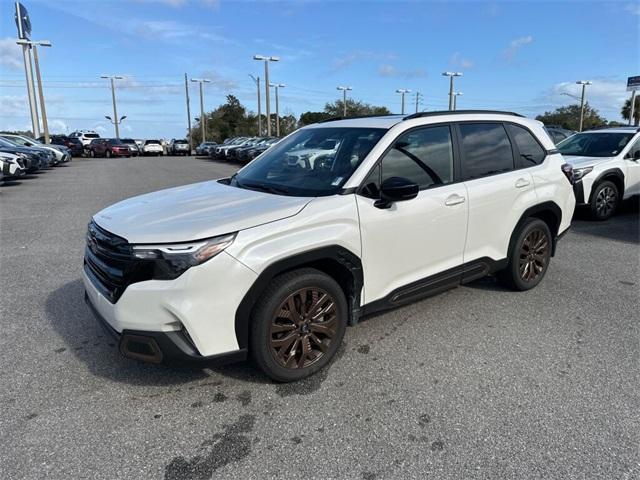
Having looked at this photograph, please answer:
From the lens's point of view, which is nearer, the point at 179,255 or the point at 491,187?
the point at 179,255

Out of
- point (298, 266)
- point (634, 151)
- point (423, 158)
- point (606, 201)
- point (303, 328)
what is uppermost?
point (423, 158)

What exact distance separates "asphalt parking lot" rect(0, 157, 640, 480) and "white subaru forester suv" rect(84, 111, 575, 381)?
0.37 m

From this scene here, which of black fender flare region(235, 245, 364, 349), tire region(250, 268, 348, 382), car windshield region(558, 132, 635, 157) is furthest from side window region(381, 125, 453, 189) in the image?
car windshield region(558, 132, 635, 157)

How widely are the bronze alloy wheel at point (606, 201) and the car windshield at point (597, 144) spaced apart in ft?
2.34

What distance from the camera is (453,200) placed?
3840mm

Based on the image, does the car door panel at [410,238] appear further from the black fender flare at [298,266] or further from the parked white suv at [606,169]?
the parked white suv at [606,169]

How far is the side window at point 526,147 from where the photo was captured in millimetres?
4621

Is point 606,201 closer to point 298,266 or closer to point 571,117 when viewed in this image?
point 298,266

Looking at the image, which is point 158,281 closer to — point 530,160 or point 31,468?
point 31,468

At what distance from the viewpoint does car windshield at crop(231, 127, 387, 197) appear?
348 centimetres

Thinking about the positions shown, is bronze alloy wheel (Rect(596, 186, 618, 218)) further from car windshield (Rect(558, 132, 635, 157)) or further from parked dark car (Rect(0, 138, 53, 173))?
parked dark car (Rect(0, 138, 53, 173))

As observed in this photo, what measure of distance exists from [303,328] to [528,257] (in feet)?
9.24

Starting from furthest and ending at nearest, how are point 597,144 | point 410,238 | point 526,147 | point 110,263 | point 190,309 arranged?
point 597,144 < point 526,147 < point 410,238 < point 110,263 < point 190,309

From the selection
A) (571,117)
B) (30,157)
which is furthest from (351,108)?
(30,157)
